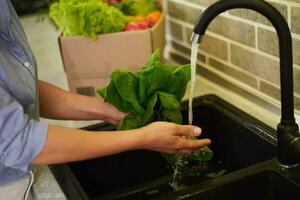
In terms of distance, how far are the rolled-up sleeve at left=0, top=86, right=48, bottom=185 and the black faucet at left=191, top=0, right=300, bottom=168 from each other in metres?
0.34

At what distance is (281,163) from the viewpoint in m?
0.93

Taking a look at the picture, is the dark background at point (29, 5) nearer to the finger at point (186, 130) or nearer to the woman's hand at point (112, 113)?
the woman's hand at point (112, 113)

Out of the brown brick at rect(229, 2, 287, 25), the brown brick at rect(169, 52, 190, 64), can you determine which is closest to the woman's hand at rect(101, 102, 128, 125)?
the brown brick at rect(229, 2, 287, 25)

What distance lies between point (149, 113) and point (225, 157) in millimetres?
317

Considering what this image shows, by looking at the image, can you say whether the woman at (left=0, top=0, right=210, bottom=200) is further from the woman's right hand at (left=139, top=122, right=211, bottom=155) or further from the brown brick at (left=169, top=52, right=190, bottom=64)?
the brown brick at (left=169, top=52, right=190, bottom=64)

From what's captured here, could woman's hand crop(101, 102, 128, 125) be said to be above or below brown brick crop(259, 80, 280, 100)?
above

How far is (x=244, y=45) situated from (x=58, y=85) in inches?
26.8

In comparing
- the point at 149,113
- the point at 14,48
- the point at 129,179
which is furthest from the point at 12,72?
the point at 129,179

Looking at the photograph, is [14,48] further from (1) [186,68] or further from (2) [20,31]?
(1) [186,68]

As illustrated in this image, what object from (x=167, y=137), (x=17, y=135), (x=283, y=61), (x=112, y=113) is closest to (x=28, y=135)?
(x=17, y=135)

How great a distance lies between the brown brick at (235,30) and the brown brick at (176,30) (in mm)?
215

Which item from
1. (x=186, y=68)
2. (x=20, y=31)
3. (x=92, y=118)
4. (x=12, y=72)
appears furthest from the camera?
(x=92, y=118)

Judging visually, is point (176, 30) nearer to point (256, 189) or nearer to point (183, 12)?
point (183, 12)

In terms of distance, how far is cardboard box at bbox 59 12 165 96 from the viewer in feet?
4.43
